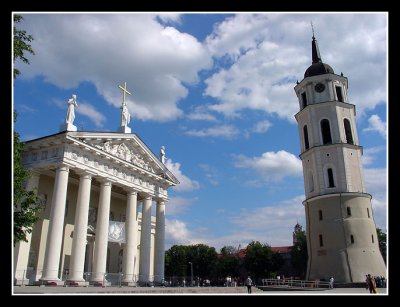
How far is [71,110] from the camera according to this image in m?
29.3

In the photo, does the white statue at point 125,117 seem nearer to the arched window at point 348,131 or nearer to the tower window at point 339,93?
the arched window at point 348,131

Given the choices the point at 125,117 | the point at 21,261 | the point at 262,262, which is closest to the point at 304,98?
the point at 125,117

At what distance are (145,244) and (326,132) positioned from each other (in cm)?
2568

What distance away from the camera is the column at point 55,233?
82.6ft

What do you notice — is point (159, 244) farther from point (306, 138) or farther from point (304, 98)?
point (304, 98)

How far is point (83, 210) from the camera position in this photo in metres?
28.1

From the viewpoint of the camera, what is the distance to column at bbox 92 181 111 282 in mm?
28641

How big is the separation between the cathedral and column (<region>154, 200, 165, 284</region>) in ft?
0.30

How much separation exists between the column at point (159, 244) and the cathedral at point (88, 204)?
0.09 meters

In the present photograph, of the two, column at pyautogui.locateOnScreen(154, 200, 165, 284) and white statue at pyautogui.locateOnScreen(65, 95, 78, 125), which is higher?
white statue at pyautogui.locateOnScreen(65, 95, 78, 125)

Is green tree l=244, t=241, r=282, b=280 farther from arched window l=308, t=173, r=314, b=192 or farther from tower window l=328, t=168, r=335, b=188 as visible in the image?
tower window l=328, t=168, r=335, b=188

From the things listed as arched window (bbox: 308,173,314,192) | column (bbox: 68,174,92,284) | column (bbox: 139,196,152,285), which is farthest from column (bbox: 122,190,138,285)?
arched window (bbox: 308,173,314,192)
